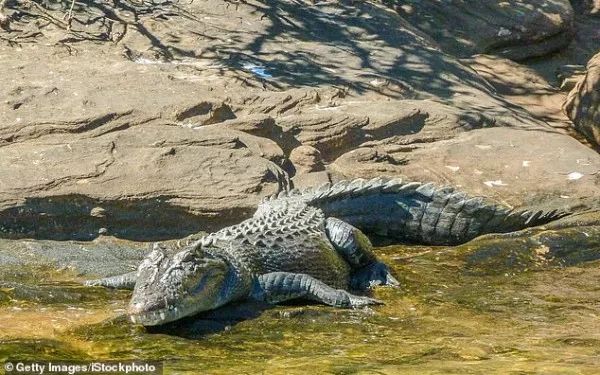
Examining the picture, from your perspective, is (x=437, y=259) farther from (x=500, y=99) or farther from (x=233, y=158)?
(x=500, y=99)

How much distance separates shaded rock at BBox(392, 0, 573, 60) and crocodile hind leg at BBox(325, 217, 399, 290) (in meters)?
5.97

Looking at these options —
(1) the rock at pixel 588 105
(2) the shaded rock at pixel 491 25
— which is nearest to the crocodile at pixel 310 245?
(1) the rock at pixel 588 105

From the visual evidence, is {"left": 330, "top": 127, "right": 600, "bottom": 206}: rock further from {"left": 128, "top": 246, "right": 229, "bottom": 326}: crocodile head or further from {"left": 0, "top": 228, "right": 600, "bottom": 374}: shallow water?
{"left": 128, "top": 246, "right": 229, "bottom": 326}: crocodile head

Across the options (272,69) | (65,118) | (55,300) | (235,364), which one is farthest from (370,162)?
(235,364)

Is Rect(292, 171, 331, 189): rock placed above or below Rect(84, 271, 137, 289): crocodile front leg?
below

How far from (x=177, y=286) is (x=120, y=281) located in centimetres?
74

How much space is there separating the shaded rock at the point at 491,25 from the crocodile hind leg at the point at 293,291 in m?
6.86

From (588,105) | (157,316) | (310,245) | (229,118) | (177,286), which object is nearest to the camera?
(157,316)

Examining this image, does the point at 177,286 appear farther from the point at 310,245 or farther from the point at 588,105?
the point at 588,105

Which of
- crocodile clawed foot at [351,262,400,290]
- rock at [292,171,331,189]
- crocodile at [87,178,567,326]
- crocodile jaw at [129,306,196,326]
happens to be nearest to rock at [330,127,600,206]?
rock at [292,171,331,189]

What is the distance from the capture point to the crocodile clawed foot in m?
5.98

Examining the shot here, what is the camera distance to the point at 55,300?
5074 mm

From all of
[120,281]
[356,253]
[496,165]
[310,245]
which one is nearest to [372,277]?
[356,253]

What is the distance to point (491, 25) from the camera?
1224cm
